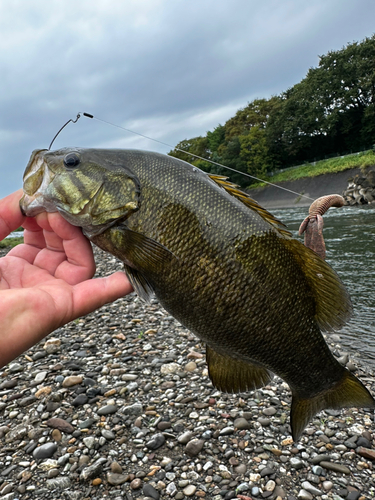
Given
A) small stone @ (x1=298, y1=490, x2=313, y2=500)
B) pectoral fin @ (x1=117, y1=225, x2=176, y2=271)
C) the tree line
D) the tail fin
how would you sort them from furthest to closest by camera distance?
the tree line → small stone @ (x1=298, y1=490, x2=313, y2=500) → the tail fin → pectoral fin @ (x1=117, y1=225, x2=176, y2=271)

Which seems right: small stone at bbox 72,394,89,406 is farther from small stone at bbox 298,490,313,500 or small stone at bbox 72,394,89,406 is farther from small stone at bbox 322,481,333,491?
small stone at bbox 322,481,333,491

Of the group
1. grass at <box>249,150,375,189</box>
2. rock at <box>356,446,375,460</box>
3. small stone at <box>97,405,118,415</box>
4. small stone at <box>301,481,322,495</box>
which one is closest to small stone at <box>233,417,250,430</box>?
small stone at <box>301,481,322,495</box>

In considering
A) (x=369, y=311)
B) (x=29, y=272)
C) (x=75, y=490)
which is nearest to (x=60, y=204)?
(x=29, y=272)

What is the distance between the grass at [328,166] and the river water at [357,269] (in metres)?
18.1

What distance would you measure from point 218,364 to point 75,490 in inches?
71.9

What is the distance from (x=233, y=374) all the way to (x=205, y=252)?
2.97ft

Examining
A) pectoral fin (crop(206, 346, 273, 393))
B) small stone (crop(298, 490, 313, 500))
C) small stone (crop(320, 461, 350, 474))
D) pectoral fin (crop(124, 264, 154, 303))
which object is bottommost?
small stone (crop(320, 461, 350, 474))

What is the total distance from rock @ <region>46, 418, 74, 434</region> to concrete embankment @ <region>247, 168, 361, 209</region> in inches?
1332

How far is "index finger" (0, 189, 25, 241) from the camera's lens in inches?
88.0

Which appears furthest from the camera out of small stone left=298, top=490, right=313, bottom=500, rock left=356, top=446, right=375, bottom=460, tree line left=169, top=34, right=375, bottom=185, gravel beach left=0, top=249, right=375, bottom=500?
tree line left=169, top=34, right=375, bottom=185

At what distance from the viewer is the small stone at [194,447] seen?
127 inches

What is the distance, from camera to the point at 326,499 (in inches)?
110

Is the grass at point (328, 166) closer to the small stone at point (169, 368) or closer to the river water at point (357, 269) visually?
the river water at point (357, 269)

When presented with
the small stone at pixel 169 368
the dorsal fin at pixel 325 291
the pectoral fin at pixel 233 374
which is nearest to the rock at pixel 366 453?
the pectoral fin at pixel 233 374
